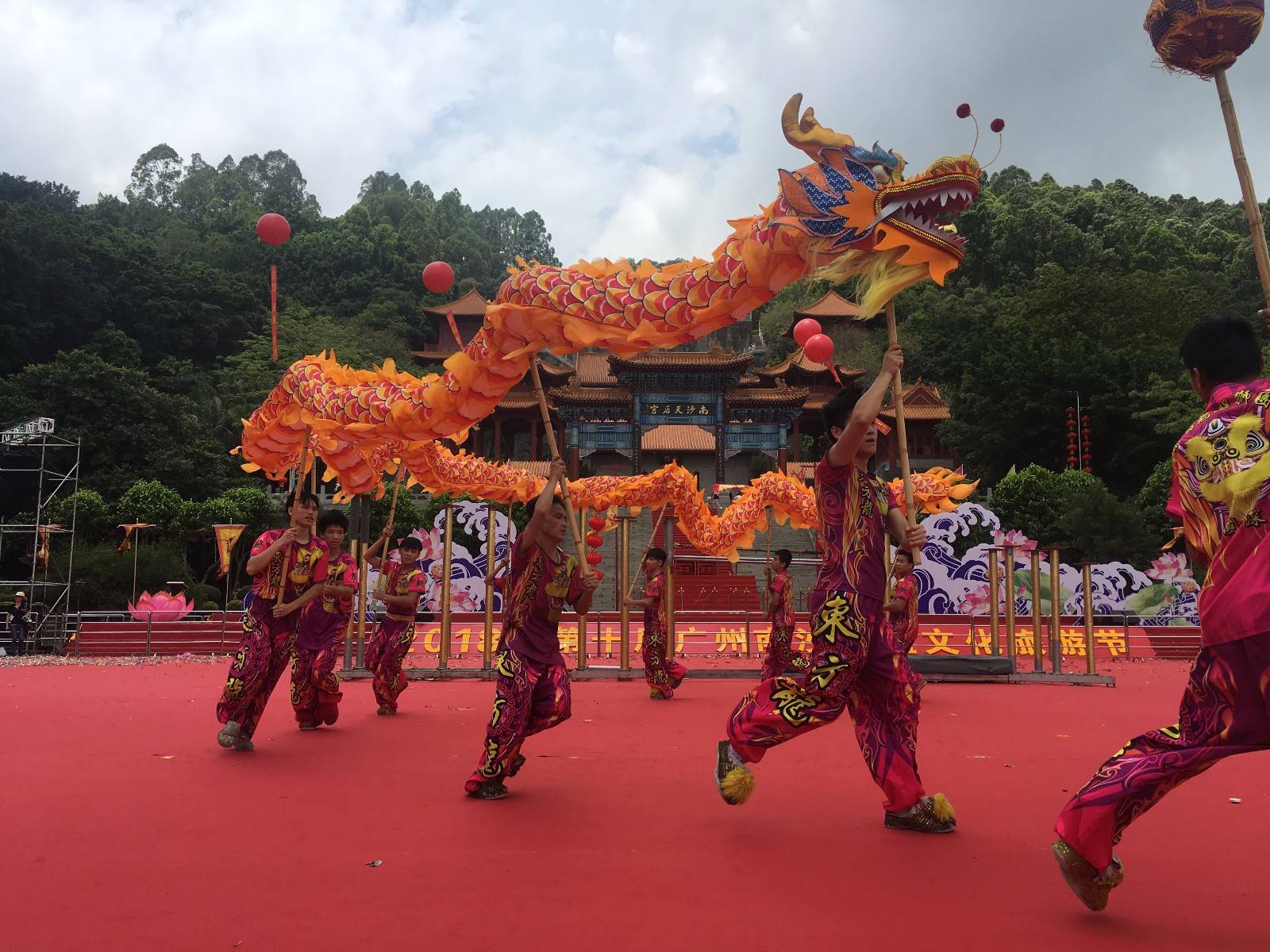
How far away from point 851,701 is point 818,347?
13.1 ft

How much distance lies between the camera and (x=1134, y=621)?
43.3 ft

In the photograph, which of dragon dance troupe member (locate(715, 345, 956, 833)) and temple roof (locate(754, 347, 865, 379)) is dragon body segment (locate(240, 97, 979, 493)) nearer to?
dragon dance troupe member (locate(715, 345, 956, 833))

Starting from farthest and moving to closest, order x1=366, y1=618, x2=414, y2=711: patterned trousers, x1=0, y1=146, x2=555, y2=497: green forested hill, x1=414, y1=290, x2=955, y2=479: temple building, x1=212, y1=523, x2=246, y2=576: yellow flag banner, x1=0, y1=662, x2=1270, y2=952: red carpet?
x1=414, y1=290, x2=955, y2=479: temple building → x1=0, y1=146, x2=555, y2=497: green forested hill → x1=212, y1=523, x2=246, y2=576: yellow flag banner → x1=366, y1=618, x2=414, y2=711: patterned trousers → x1=0, y1=662, x2=1270, y2=952: red carpet

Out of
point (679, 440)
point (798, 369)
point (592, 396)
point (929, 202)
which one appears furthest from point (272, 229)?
point (798, 369)

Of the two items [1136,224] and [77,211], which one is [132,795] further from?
[77,211]

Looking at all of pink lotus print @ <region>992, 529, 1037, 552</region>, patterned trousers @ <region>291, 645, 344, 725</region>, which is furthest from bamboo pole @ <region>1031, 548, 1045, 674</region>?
patterned trousers @ <region>291, 645, 344, 725</region>

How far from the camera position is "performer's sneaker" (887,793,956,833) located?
10.4ft

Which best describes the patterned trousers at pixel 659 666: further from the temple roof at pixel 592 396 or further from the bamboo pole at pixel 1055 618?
the temple roof at pixel 592 396

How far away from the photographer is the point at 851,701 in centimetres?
333

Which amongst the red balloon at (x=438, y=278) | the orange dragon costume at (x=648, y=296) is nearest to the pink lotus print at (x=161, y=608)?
the orange dragon costume at (x=648, y=296)

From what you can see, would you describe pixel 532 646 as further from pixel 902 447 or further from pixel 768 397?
pixel 768 397

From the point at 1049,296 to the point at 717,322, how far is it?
28.1m

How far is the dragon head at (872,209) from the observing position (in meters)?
3.88

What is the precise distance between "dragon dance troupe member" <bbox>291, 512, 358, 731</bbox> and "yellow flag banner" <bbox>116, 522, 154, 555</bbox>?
40.9 feet
